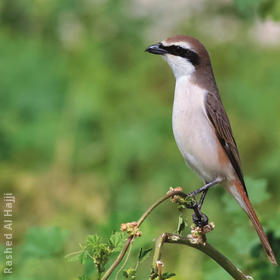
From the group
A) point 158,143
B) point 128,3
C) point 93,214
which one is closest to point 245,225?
point 93,214

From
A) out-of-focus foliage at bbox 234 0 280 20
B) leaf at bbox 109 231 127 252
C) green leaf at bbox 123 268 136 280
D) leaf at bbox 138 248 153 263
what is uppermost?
out-of-focus foliage at bbox 234 0 280 20

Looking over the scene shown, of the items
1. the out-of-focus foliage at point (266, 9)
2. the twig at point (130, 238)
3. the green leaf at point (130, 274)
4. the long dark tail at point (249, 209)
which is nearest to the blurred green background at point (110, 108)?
the long dark tail at point (249, 209)

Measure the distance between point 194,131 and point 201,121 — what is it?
4.4 inches

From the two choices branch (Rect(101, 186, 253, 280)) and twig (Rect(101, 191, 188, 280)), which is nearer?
twig (Rect(101, 191, 188, 280))

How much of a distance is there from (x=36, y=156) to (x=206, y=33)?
2651mm

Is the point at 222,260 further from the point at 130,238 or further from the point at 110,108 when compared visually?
the point at 110,108

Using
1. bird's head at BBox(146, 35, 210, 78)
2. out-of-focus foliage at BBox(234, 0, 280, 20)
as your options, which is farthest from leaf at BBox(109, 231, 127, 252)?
out-of-focus foliage at BBox(234, 0, 280, 20)

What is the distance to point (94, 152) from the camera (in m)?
6.92

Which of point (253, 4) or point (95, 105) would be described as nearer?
point (253, 4)

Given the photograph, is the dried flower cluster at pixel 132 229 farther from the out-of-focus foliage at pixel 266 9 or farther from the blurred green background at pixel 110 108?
the blurred green background at pixel 110 108

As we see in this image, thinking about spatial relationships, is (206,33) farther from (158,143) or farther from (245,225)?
(245,225)

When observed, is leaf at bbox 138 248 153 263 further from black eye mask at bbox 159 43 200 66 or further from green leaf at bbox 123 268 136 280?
black eye mask at bbox 159 43 200 66

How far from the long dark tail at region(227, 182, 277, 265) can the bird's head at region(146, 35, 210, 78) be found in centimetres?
69

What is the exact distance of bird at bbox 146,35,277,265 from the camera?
3.51 m
